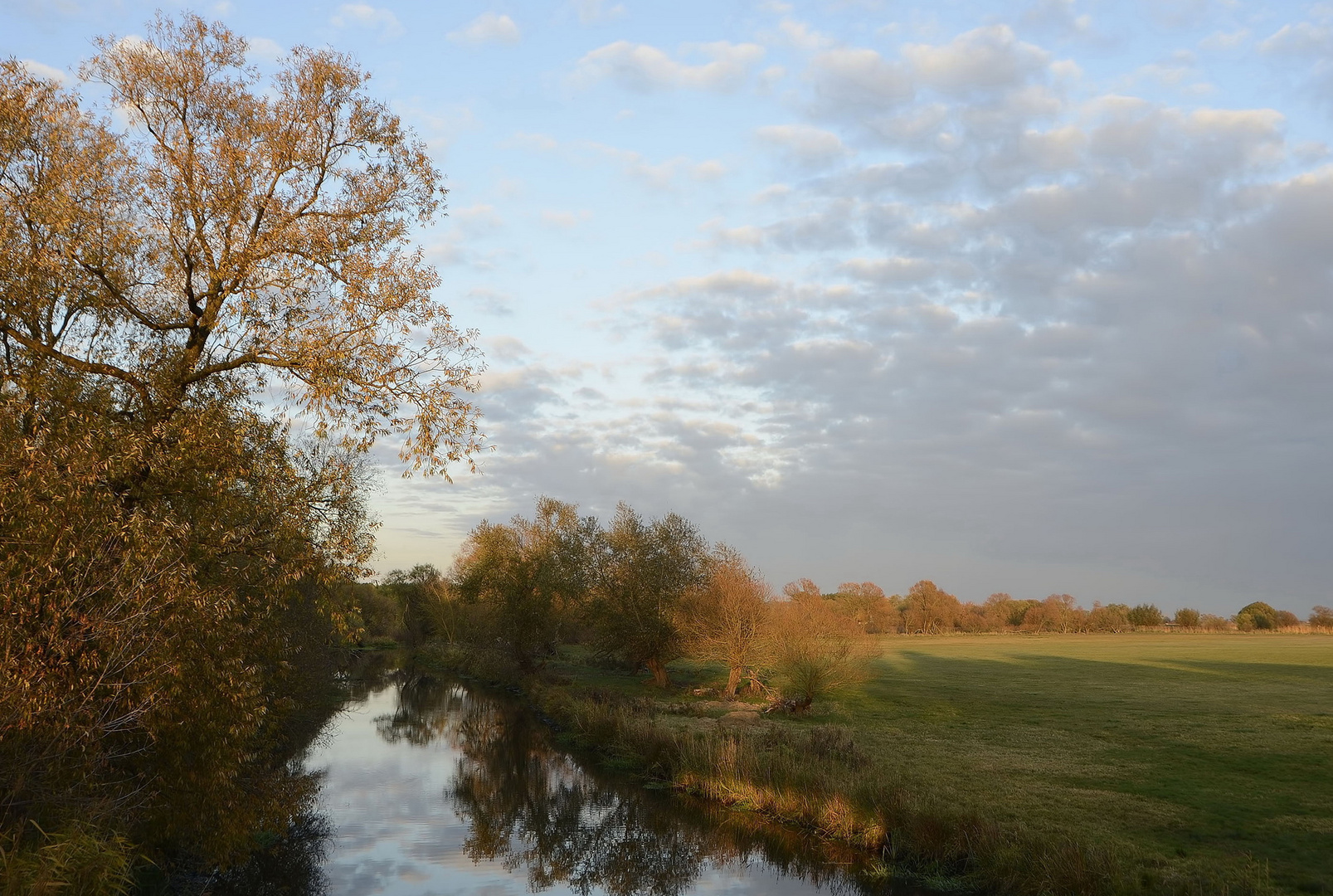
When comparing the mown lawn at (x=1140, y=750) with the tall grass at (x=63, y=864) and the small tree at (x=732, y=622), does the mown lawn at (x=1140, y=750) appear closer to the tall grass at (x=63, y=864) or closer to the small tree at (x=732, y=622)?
the small tree at (x=732, y=622)

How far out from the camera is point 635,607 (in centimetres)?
5212

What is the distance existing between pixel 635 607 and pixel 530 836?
28.6m

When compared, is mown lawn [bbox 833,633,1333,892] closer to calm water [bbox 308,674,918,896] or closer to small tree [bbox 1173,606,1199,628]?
calm water [bbox 308,674,918,896]

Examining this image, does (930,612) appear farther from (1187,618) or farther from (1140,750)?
(1140,750)

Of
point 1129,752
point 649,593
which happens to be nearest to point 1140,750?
point 1129,752

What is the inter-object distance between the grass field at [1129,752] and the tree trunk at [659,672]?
1.64m

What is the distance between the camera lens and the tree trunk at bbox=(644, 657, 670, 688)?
52.3 metres

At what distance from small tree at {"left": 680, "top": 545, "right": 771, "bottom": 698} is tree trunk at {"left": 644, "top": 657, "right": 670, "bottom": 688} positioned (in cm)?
425

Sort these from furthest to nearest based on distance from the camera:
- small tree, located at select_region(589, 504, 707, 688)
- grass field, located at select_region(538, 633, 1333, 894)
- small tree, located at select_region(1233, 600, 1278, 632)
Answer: small tree, located at select_region(1233, 600, 1278, 632), small tree, located at select_region(589, 504, 707, 688), grass field, located at select_region(538, 633, 1333, 894)

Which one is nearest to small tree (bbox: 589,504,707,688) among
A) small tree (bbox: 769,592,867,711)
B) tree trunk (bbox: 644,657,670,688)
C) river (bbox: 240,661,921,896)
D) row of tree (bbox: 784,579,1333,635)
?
tree trunk (bbox: 644,657,670,688)

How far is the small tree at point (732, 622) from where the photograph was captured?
45.5 m

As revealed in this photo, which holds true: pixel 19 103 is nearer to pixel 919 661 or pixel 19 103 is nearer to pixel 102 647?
pixel 102 647

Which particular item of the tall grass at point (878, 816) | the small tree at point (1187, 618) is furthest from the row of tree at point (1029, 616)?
the tall grass at point (878, 816)

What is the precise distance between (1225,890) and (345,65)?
2189 centimetres
